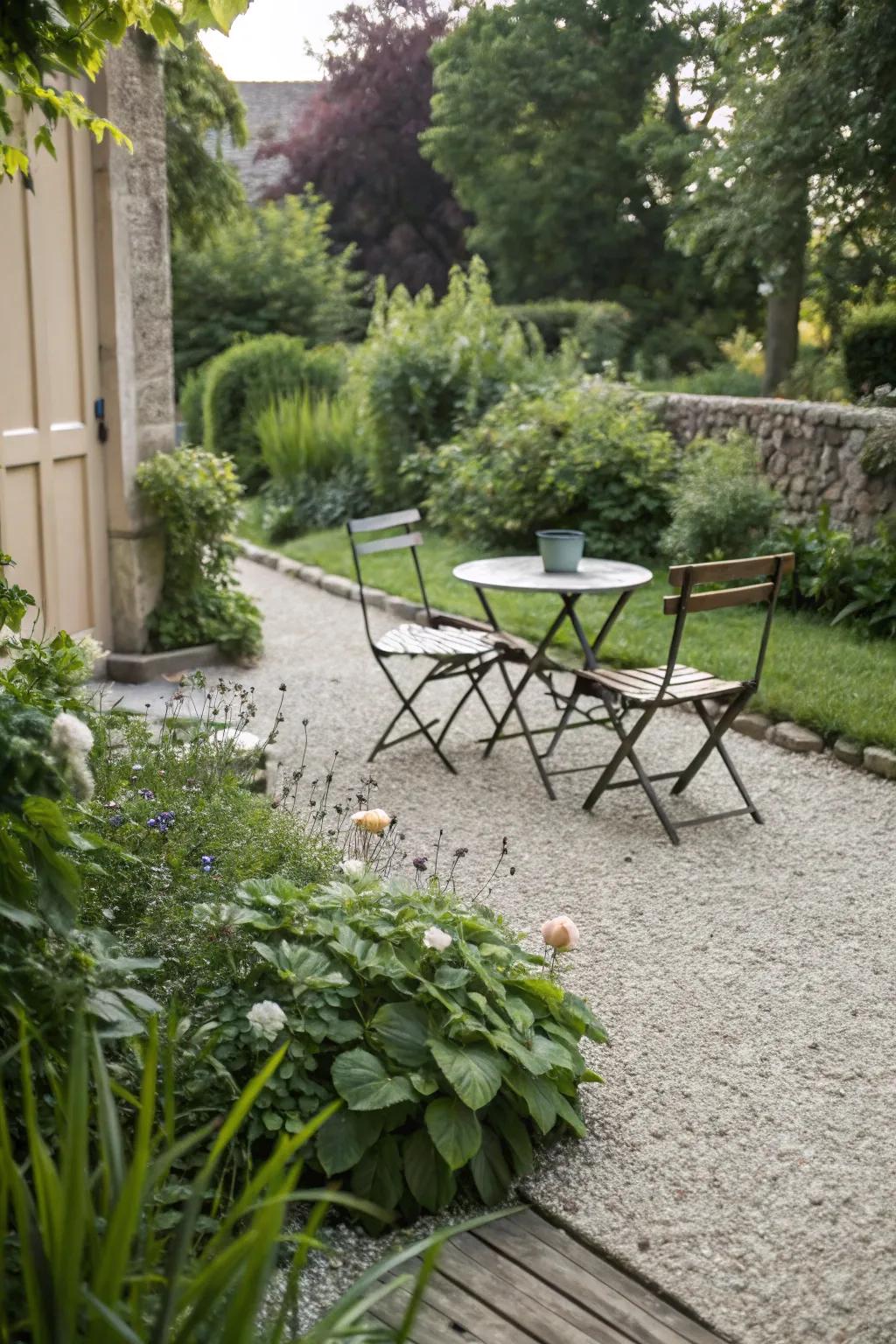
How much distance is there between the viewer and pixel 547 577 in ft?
17.6

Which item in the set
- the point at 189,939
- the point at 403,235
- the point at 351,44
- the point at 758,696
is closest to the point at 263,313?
the point at 403,235

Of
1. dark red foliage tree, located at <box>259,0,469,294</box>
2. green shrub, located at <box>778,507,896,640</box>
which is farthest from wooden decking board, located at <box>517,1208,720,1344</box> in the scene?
dark red foliage tree, located at <box>259,0,469,294</box>

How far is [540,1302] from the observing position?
89.4 inches

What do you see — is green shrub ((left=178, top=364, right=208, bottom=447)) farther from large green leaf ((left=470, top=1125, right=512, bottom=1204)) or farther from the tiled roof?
large green leaf ((left=470, top=1125, right=512, bottom=1204))

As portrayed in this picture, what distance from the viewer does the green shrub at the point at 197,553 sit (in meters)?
6.51

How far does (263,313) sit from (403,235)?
20.3 ft

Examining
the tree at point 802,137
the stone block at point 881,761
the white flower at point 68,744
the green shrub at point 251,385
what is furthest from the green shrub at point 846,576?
the green shrub at point 251,385

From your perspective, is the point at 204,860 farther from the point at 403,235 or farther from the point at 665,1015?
the point at 403,235

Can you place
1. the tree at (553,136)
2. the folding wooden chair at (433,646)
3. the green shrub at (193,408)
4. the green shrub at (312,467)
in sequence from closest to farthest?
1. the folding wooden chair at (433,646)
2. the green shrub at (312,467)
3. the green shrub at (193,408)
4. the tree at (553,136)

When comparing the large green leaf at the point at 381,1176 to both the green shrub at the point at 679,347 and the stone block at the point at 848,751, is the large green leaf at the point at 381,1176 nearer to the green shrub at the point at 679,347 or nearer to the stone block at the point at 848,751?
the stone block at the point at 848,751

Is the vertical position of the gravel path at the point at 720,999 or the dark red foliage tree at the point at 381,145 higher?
the dark red foliage tree at the point at 381,145

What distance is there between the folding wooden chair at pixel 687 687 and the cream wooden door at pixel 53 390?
7.98 feet

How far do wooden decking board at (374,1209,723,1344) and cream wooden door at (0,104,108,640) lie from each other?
12.4 ft

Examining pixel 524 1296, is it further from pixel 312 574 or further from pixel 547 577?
pixel 312 574
